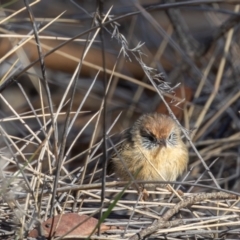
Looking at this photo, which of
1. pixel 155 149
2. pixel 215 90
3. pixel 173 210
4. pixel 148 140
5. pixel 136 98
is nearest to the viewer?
pixel 173 210

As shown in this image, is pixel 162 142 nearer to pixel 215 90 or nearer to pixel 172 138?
pixel 172 138

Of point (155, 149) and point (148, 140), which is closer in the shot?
point (155, 149)

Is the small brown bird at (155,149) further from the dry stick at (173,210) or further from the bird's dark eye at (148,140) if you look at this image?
the dry stick at (173,210)

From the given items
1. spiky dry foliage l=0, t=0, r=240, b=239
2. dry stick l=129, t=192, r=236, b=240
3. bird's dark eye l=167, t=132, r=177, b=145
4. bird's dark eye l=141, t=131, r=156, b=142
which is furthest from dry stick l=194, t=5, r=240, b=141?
dry stick l=129, t=192, r=236, b=240

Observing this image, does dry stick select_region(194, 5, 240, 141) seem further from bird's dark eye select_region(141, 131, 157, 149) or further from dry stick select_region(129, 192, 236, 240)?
dry stick select_region(129, 192, 236, 240)

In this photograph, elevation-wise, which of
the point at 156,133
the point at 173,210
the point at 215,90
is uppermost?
the point at 215,90

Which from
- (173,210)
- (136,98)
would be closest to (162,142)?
(173,210)

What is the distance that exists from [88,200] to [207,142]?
7.33 ft

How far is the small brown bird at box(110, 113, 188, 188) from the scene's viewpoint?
486 centimetres

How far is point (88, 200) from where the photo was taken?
150 inches

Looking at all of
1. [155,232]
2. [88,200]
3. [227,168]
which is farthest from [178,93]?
[155,232]

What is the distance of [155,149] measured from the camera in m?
4.94

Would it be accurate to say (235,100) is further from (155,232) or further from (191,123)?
(155,232)

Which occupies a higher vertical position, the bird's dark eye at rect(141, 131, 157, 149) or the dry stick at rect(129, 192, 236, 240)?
the bird's dark eye at rect(141, 131, 157, 149)
